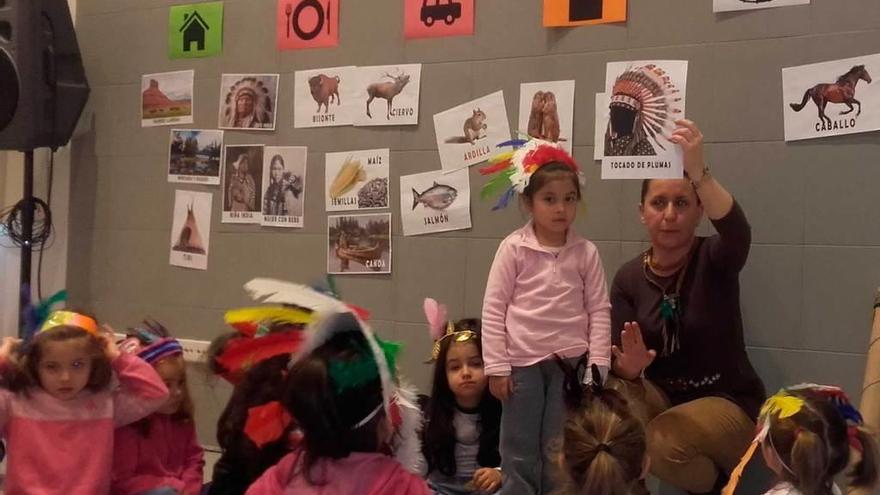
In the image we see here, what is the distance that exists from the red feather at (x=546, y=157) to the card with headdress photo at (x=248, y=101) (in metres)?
1.16

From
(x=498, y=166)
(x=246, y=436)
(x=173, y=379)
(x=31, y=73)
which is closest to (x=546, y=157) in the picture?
(x=498, y=166)

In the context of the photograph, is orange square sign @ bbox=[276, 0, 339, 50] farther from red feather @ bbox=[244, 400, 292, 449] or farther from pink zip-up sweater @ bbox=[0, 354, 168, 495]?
red feather @ bbox=[244, 400, 292, 449]

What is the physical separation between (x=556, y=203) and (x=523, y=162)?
5.6 inches

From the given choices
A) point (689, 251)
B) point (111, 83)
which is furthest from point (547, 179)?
point (111, 83)

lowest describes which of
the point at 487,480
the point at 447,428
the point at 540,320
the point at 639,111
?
the point at 487,480

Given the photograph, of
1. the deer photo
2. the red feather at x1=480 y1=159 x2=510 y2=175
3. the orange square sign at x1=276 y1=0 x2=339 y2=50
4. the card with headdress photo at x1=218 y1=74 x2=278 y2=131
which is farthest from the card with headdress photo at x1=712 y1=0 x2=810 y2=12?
the card with headdress photo at x1=218 y1=74 x2=278 y2=131

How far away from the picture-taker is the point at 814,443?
5.62ft

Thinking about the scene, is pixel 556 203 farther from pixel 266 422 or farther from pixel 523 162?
pixel 266 422

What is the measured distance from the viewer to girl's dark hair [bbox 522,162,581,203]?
2299 millimetres

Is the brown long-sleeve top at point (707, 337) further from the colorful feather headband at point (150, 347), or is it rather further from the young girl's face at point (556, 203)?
the colorful feather headband at point (150, 347)

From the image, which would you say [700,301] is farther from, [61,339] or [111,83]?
[111,83]

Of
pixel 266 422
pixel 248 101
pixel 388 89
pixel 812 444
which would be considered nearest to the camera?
pixel 812 444

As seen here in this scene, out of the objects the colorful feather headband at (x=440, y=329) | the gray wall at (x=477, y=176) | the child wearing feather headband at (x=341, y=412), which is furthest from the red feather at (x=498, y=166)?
the child wearing feather headband at (x=341, y=412)

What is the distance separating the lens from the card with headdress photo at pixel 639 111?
8.20 feet
